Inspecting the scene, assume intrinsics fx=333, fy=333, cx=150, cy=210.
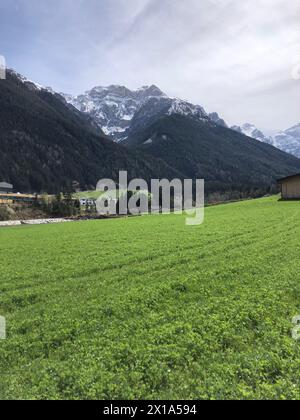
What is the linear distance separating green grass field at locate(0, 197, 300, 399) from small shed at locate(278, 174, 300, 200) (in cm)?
7213

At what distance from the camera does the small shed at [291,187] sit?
95062 millimetres

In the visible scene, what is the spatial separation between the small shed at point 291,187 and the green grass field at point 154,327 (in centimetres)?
7213

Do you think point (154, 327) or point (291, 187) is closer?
point (154, 327)

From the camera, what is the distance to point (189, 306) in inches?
693

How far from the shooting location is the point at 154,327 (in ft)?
50.0

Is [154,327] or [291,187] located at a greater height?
[291,187]

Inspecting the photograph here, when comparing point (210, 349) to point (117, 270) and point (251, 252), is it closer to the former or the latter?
point (117, 270)

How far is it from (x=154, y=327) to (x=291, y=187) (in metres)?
91.4

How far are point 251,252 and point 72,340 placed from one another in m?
19.5

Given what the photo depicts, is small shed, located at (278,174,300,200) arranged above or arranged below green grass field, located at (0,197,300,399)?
above

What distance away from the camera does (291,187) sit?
9619 centimetres

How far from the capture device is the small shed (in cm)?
→ 9506
